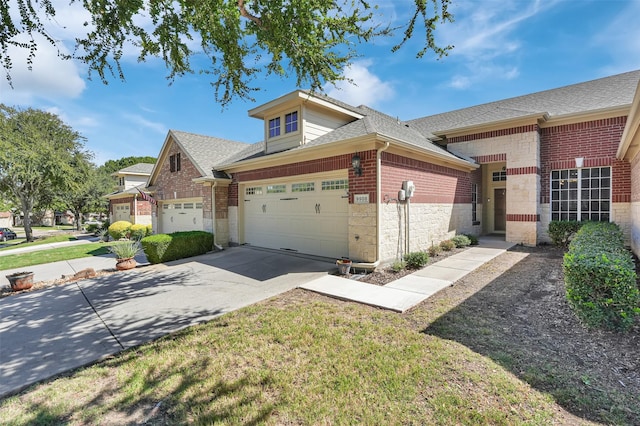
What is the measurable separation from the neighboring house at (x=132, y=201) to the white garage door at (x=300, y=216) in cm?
800

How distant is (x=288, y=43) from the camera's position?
5.89 metres

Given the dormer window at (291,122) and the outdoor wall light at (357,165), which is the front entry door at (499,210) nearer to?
the outdoor wall light at (357,165)

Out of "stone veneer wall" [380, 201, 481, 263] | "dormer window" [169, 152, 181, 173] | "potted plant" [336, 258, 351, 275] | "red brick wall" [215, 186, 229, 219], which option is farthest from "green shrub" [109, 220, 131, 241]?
"stone veneer wall" [380, 201, 481, 263]

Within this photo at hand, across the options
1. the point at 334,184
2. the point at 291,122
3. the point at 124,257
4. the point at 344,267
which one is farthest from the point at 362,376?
the point at 124,257

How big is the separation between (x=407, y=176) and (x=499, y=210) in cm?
908

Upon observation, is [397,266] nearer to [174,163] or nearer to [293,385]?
[293,385]

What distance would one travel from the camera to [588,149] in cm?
1078

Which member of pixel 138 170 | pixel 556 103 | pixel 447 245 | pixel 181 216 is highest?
pixel 556 103

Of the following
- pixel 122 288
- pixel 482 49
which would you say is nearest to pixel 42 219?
pixel 122 288

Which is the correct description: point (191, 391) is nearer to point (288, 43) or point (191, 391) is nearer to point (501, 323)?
point (501, 323)

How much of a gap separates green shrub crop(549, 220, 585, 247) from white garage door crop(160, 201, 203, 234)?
1517 centimetres

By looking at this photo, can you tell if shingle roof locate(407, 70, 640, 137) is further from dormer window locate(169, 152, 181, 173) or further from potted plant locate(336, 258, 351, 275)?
dormer window locate(169, 152, 181, 173)

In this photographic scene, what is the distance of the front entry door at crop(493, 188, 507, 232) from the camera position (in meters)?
14.5

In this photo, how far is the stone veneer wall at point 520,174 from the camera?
1144 cm
